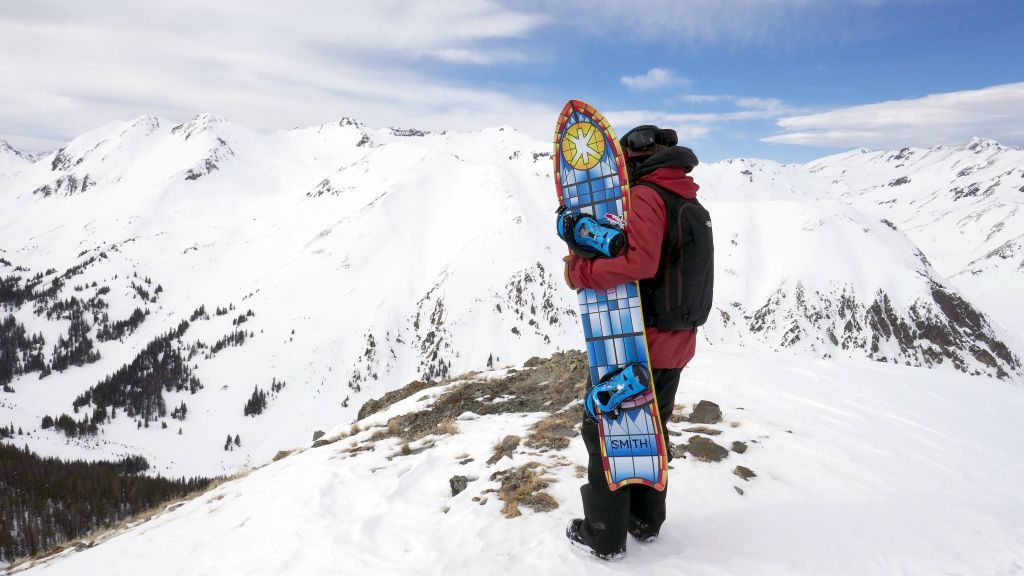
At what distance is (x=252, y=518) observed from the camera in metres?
7.70

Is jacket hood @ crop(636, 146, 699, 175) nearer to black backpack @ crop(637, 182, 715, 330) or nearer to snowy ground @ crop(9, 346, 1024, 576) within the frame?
black backpack @ crop(637, 182, 715, 330)

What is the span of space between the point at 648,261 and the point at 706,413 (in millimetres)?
5646

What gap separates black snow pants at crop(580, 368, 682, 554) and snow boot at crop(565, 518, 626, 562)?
2.5 inches

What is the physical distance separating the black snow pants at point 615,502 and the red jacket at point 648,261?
11.4 inches

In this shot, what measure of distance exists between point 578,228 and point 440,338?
16658 cm

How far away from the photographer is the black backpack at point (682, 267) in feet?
15.6

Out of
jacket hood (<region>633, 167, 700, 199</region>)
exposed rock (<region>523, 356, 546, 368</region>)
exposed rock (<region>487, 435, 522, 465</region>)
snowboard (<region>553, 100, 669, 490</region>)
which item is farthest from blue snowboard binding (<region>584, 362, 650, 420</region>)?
exposed rock (<region>523, 356, 546, 368</region>)

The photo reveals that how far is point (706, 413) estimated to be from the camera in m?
9.07

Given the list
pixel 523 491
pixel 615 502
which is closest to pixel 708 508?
pixel 615 502

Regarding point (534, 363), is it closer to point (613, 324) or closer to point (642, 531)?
point (642, 531)

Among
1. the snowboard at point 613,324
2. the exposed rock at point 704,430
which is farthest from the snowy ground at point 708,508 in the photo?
the snowboard at point 613,324

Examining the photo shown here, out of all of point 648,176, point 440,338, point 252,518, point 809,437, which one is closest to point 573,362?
point 809,437

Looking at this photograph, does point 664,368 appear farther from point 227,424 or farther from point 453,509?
point 227,424

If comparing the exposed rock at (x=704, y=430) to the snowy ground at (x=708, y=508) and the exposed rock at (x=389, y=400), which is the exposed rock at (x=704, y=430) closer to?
the snowy ground at (x=708, y=508)
